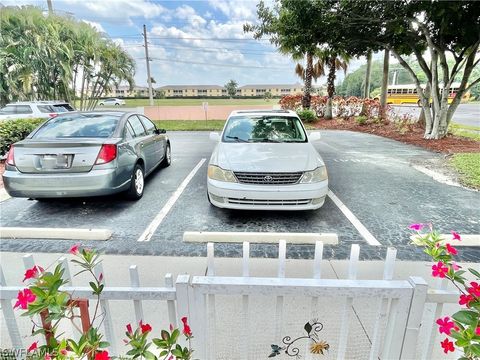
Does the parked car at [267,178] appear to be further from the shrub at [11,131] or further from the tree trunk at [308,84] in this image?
the tree trunk at [308,84]

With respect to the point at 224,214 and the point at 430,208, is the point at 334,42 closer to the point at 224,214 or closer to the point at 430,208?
the point at 430,208

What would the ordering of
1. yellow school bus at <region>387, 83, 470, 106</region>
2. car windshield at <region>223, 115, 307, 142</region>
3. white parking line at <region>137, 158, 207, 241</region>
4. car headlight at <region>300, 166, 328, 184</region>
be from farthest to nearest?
yellow school bus at <region>387, 83, 470, 106</region>
car windshield at <region>223, 115, 307, 142</region>
car headlight at <region>300, 166, 328, 184</region>
white parking line at <region>137, 158, 207, 241</region>

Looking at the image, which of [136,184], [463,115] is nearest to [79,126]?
[136,184]

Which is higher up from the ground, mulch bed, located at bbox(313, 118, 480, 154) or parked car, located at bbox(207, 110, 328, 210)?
parked car, located at bbox(207, 110, 328, 210)

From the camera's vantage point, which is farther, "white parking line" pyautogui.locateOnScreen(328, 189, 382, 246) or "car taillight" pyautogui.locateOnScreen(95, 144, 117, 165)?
"car taillight" pyautogui.locateOnScreen(95, 144, 117, 165)

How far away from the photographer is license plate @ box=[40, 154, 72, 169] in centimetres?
409

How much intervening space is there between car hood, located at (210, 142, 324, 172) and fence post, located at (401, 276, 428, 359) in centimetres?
252

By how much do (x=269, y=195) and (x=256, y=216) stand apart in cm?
64

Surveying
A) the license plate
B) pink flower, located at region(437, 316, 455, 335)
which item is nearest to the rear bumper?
the license plate

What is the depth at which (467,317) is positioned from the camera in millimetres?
1193

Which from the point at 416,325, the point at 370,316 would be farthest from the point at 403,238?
the point at 416,325

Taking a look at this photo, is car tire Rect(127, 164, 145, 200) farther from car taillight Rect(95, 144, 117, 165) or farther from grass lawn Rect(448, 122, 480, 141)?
grass lawn Rect(448, 122, 480, 141)

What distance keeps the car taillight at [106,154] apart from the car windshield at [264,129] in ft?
5.86

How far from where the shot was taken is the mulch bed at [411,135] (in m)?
9.20
